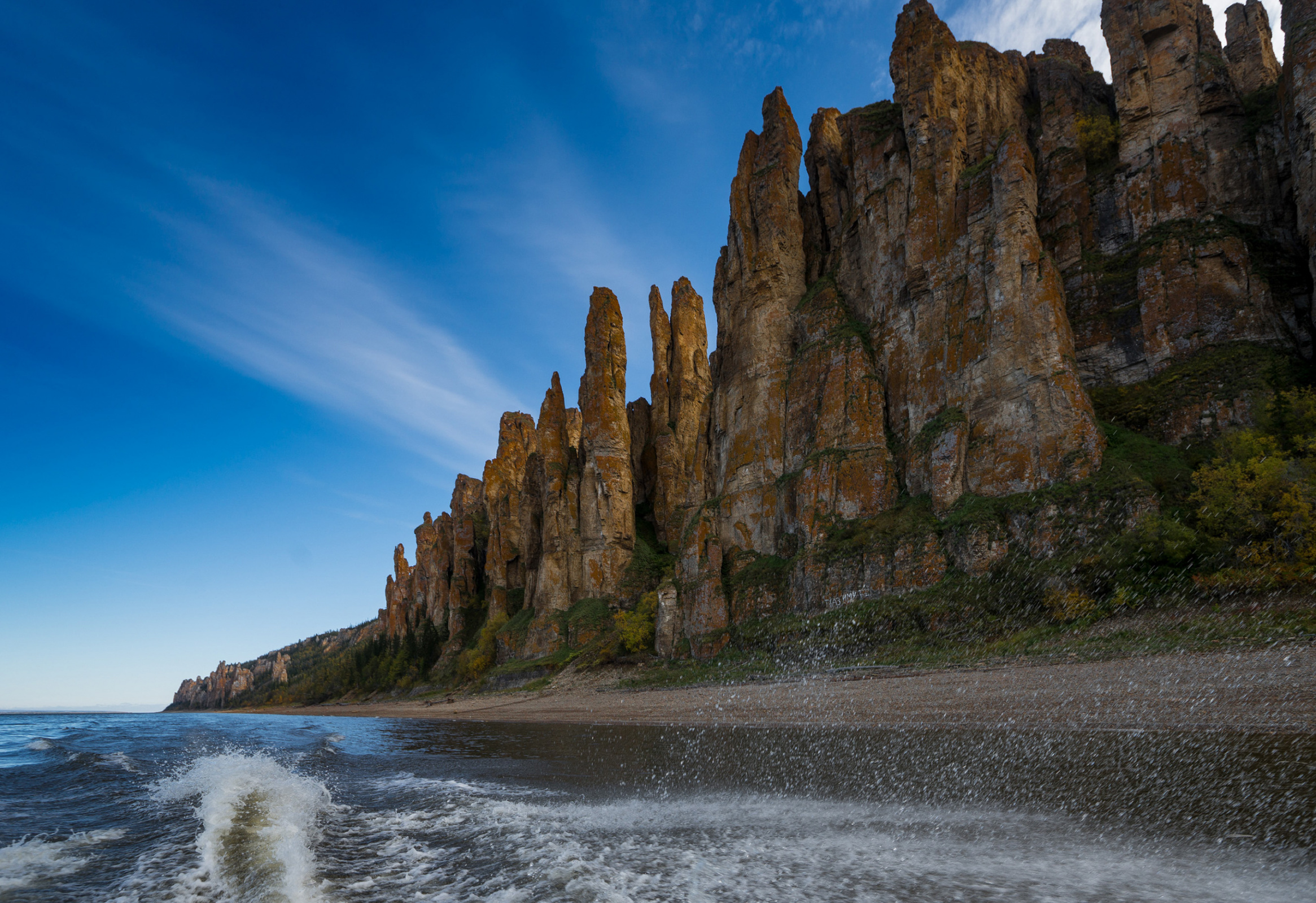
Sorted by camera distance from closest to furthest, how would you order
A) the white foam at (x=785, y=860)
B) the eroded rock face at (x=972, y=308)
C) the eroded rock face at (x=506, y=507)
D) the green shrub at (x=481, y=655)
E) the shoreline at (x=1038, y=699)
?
the white foam at (x=785, y=860)
the shoreline at (x=1038, y=699)
the eroded rock face at (x=972, y=308)
the green shrub at (x=481, y=655)
the eroded rock face at (x=506, y=507)

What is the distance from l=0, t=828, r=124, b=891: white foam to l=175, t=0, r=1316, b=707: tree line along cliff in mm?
31901

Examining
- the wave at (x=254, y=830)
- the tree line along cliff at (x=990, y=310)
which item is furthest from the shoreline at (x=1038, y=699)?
the wave at (x=254, y=830)

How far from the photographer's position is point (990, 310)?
118 ft

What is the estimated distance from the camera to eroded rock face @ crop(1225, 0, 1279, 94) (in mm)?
41125

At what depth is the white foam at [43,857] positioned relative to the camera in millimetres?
8016

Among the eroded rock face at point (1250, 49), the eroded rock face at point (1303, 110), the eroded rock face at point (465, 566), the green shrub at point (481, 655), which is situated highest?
the eroded rock face at point (1250, 49)

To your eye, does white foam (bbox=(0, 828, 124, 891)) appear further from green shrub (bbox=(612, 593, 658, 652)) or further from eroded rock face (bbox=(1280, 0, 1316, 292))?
eroded rock face (bbox=(1280, 0, 1316, 292))

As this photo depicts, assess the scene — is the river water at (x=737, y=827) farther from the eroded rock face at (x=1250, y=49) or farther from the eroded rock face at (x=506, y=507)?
the eroded rock face at (x=506, y=507)

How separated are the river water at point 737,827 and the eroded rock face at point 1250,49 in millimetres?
50996

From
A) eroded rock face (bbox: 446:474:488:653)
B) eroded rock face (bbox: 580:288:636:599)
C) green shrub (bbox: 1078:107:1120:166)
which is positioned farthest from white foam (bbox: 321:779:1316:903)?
eroded rock face (bbox: 446:474:488:653)

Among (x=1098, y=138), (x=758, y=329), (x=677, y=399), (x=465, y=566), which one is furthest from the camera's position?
(x=465, y=566)

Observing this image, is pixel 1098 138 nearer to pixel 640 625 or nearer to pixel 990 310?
pixel 990 310

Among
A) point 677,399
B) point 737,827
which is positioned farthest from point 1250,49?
point 737,827

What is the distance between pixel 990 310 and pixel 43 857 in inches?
1670
